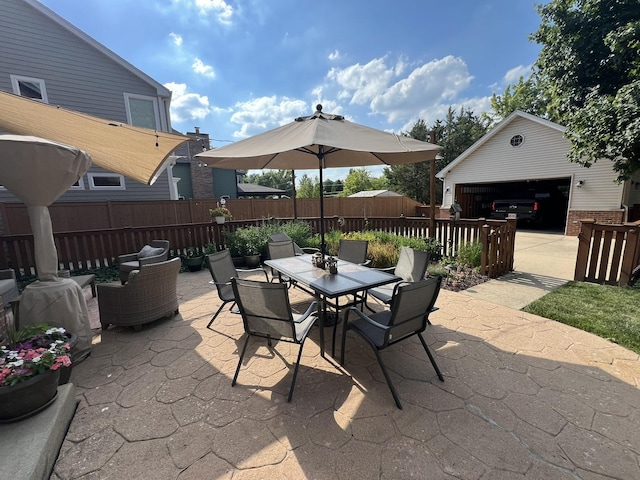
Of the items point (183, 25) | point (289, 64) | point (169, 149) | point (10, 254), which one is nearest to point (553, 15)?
point (289, 64)

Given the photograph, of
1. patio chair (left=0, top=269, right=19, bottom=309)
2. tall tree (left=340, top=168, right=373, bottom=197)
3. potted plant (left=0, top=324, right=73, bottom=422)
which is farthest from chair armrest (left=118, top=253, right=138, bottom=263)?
tall tree (left=340, top=168, right=373, bottom=197)

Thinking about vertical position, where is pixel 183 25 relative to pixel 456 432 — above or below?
above

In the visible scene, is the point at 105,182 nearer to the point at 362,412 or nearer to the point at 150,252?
the point at 150,252

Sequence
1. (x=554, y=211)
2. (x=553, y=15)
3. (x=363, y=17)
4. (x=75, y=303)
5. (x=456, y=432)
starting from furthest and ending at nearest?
1. (x=554, y=211)
2. (x=553, y=15)
3. (x=363, y=17)
4. (x=75, y=303)
5. (x=456, y=432)

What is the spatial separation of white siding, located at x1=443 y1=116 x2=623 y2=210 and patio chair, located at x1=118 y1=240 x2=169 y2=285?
1346 centimetres

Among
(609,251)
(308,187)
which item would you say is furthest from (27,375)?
(308,187)

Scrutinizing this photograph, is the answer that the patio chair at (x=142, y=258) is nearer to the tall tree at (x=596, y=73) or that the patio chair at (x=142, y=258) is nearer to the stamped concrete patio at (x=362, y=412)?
the stamped concrete patio at (x=362, y=412)

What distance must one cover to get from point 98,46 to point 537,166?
16478mm

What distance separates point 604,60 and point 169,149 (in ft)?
41.6

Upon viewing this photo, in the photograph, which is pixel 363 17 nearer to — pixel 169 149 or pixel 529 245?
pixel 169 149

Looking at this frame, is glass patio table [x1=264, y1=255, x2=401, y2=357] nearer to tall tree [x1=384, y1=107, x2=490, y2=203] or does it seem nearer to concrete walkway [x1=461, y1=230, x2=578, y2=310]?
concrete walkway [x1=461, y1=230, x2=578, y2=310]

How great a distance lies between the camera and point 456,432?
1801 mm

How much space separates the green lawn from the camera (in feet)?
9.73

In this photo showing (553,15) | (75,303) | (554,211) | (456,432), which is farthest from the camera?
(554,211)
